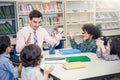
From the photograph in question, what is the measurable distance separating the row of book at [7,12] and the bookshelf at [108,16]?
2.37m

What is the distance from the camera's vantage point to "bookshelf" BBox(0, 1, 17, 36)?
198 inches

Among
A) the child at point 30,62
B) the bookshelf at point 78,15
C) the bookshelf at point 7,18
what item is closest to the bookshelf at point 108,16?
the bookshelf at point 78,15

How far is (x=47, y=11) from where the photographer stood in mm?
5465

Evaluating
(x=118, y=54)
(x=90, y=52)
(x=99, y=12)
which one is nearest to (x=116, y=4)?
(x=99, y=12)

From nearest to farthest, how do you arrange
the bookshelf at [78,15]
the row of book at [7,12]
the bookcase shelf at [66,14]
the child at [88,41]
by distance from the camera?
1. the child at [88,41]
2. the row of book at [7,12]
3. the bookcase shelf at [66,14]
4. the bookshelf at [78,15]

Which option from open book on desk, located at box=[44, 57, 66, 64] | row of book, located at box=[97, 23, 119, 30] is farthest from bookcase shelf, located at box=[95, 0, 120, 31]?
open book on desk, located at box=[44, 57, 66, 64]

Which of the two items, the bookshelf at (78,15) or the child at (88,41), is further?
the bookshelf at (78,15)

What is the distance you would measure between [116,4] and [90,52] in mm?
3583

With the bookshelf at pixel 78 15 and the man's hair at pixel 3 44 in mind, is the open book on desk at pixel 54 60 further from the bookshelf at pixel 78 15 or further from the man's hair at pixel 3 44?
the bookshelf at pixel 78 15

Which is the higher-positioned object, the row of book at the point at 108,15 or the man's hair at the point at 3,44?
the row of book at the point at 108,15

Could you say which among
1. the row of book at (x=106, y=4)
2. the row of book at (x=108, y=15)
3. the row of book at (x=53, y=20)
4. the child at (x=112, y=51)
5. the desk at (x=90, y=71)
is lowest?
the desk at (x=90, y=71)

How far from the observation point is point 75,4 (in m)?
6.03

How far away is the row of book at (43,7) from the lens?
5.23 meters

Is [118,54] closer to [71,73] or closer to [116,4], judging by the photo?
[71,73]
